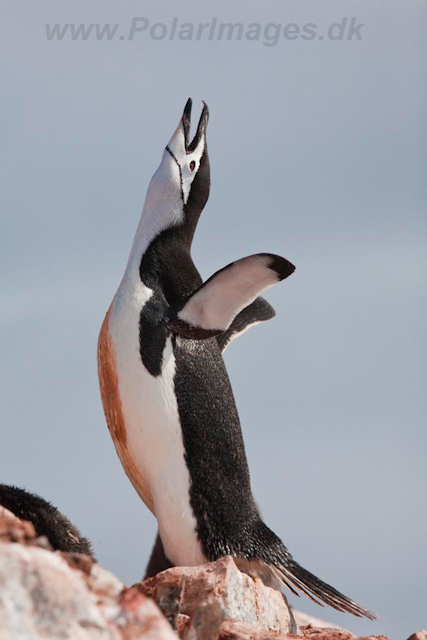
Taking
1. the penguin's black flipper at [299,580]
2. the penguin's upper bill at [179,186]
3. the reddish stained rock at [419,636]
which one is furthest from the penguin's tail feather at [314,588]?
the penguin's upper bill at [179,186]

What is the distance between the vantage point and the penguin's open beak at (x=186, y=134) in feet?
18.9

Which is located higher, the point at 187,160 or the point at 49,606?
the point at 187,160

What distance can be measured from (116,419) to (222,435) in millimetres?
613

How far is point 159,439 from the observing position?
4.92 meters

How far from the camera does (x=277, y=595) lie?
14.6ft

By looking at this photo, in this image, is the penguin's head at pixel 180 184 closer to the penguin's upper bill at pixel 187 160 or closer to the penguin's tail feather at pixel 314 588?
the penguin's upper bill at pixel 187 160

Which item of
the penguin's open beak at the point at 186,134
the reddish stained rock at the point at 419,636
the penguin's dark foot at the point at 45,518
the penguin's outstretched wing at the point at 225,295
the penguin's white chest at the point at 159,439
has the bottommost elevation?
the reddish stained rock at the point at 419,636

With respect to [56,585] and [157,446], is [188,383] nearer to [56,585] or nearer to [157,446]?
[157,446]

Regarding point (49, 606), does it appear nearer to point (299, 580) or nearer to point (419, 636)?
point (419, 636)

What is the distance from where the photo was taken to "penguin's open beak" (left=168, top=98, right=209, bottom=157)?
577cm

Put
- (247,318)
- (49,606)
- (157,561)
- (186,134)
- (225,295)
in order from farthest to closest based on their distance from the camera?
(247,318), (186,134), (157,561), (225,295), (49,606)

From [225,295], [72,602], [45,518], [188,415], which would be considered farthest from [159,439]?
[72,602]

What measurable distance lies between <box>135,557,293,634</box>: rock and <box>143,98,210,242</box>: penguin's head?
2.30 metres

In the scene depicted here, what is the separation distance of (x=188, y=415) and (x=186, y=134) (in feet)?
6.49
